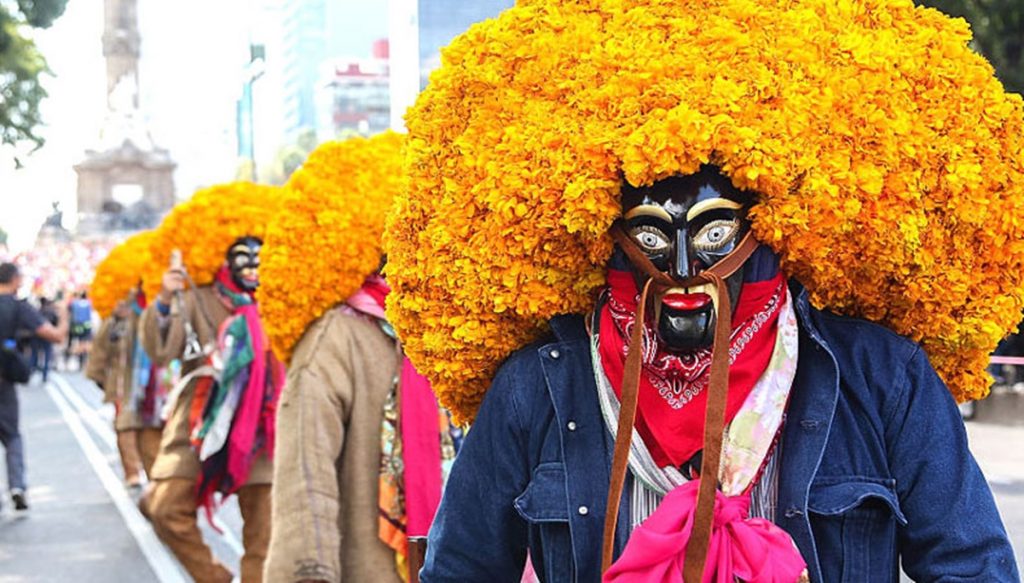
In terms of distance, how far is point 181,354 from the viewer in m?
9.83

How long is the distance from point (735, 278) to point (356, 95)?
871 centimetres

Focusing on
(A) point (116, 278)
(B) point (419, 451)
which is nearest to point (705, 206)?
(B) point (419, 451)

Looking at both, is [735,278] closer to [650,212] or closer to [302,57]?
[650,212]

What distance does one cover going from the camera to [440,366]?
2.88 meters

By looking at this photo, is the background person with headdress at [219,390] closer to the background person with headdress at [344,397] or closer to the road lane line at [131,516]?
the road lane line at [131,516]

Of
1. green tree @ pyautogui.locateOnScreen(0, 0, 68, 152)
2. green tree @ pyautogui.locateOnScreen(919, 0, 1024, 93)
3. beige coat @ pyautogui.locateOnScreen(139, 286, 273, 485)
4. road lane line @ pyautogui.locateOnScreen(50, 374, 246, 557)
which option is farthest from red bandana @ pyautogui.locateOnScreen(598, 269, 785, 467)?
green tree @ pyautogui.locateOnScreen(0, 0, 68, 152)

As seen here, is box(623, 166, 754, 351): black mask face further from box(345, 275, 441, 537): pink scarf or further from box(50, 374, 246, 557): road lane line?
box(50, 374, 246, 557): road lane line

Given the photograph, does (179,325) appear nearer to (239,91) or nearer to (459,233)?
(459,233)

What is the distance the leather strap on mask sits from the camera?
2436 millimetres

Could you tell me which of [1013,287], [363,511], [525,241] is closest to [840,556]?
[1013,287]

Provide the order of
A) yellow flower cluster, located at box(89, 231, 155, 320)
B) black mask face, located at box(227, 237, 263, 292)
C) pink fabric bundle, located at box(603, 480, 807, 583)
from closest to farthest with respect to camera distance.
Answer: pink fabric bundle, located at box(603, 480, 807, 583) < black mask face, located at box(227, 237, 263, 292) < yellow flower cluster, located at box(89, 231, 155, 320)

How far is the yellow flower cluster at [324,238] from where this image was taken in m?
4.83

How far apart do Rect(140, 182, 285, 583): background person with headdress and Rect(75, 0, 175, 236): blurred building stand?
61555 millimetres

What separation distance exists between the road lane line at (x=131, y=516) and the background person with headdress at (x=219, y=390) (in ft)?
4.74
